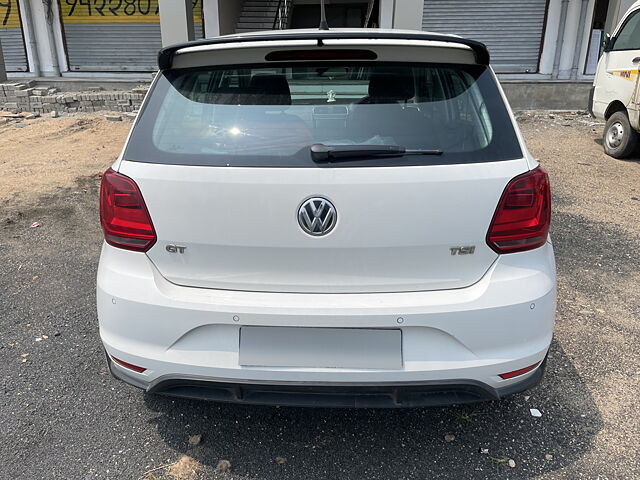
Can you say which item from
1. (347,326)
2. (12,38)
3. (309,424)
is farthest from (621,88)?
(12,38)

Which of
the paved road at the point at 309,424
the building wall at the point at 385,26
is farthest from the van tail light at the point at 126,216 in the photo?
the building wall at the point at 385,26

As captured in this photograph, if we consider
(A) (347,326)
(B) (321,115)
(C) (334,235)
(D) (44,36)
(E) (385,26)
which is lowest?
(D) (44,36)

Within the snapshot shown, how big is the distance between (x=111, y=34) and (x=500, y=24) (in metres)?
10.8

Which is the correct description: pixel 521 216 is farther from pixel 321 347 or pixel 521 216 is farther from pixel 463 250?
pixel 321 347

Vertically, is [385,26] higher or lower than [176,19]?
lower

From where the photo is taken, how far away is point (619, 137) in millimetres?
7992

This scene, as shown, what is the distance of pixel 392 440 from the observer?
2.39m

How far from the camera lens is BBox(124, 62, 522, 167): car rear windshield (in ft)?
6.45

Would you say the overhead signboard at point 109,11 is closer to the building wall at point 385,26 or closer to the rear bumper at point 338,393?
the building wall at point 385,26

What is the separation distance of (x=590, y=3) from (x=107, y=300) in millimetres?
14587

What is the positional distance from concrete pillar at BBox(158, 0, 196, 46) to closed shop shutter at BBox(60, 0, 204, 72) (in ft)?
11.4

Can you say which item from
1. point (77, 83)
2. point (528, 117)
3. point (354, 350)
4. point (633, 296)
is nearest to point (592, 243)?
point (633, 296)

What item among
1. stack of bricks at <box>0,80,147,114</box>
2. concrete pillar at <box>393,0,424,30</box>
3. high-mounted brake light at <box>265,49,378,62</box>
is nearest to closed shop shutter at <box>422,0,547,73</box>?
concrete pillar at <box>393,0,424,30</box>

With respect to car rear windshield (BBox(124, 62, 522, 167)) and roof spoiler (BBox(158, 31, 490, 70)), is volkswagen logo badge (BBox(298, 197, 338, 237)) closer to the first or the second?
car rear windshield (BBox(124, 62, 522, 167))
